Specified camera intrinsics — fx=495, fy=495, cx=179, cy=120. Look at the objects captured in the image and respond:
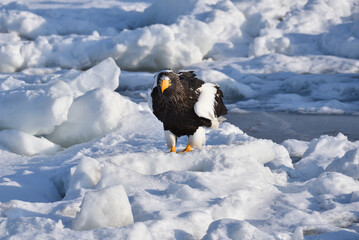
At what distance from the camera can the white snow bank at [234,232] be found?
2.25m

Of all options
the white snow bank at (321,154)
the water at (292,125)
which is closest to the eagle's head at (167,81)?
the white snow bank at (321,154)

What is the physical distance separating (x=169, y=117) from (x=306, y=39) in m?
9.15

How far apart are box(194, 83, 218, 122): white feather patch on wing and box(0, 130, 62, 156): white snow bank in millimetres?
1787

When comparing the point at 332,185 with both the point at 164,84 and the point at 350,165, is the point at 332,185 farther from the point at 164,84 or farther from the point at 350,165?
the point at 164,84

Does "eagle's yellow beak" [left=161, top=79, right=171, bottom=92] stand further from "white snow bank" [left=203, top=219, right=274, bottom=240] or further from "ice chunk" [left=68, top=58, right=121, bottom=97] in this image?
"ice chunk" [left=68, top=58, right=121, bottom=97]

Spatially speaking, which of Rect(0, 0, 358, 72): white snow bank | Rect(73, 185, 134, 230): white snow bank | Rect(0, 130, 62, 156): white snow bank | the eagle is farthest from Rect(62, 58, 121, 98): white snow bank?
Rect(0, 0, 358, 72): white snow bank

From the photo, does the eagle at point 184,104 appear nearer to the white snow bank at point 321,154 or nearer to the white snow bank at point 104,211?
the white snow bank at point 321,154

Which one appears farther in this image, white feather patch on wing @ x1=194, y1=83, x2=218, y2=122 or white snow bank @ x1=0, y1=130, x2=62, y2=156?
white snow bank @ x1=0, y1=130, x2=62, y2=156

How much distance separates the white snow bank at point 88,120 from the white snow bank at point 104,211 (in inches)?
106

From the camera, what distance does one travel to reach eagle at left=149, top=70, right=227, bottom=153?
3.65 m

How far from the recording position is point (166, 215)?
2568 mm

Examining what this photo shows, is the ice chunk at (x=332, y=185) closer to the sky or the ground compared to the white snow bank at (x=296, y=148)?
closer to the sky

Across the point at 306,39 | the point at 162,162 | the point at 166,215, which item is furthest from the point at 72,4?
the point at 166,215

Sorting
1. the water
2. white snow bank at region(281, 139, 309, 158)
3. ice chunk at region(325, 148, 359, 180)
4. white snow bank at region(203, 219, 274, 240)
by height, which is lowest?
the water
